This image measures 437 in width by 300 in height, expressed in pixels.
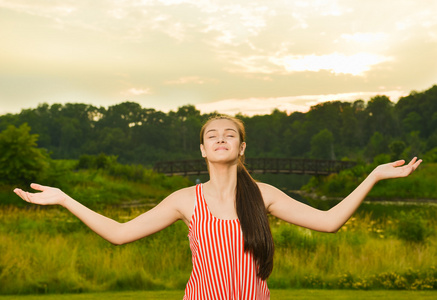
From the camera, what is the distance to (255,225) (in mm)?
2768

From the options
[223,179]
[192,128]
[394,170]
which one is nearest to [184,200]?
[223,179]

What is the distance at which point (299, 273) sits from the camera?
26.5ft

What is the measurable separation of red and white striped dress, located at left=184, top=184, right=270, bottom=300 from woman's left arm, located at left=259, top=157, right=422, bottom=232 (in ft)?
1.04

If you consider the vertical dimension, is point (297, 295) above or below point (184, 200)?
below

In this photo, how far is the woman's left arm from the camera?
2.90 metres

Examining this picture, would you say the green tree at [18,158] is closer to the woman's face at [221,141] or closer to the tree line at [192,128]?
the woman's face at [221,141]

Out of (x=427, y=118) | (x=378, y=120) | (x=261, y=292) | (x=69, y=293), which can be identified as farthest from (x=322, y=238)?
(x=378, y=120)

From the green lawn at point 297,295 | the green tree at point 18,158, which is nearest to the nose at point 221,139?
the green lawn at point 297,295

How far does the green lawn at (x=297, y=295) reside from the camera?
6.93 meters

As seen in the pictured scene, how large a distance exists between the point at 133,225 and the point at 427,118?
240 feet

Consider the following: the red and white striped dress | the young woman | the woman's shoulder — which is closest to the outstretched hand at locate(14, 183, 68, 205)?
the young woman

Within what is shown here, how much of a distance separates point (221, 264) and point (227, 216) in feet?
0.86

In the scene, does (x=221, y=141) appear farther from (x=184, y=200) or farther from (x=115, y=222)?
(x=115, y=222)

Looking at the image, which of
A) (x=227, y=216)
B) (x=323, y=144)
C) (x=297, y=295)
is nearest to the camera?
(x=227, y=216)
